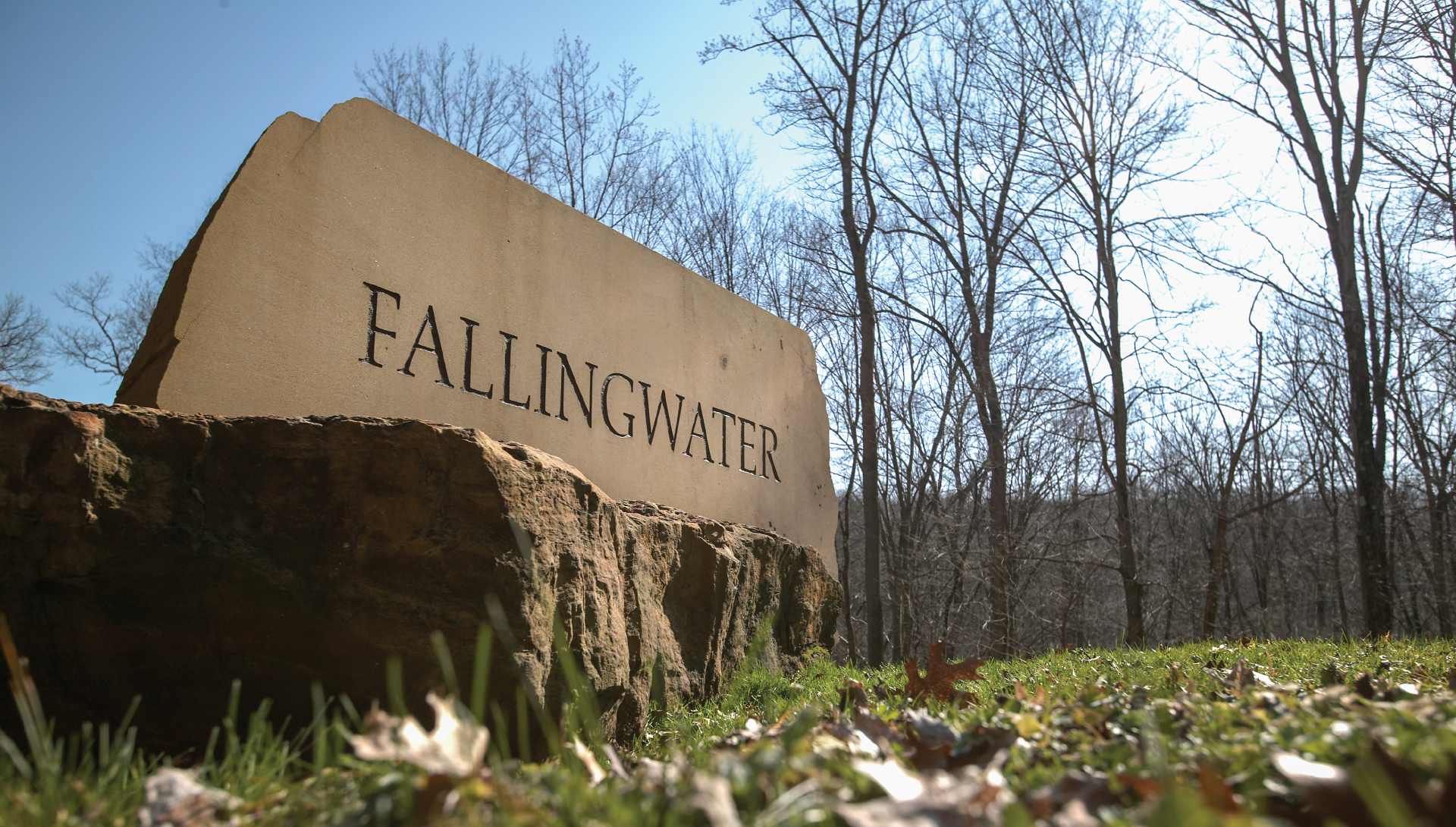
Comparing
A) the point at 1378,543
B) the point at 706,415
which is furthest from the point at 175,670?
the point at 1378,543

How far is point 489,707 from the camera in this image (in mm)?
2619

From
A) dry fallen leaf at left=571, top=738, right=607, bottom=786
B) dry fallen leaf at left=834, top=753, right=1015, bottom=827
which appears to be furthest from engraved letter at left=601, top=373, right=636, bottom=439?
dry fallen leaf at left=834, top=753, right=1015, bottom=827

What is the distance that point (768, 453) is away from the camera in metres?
5.72

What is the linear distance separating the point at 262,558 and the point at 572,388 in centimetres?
187

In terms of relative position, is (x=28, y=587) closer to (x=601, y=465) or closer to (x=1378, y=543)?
(x=601, y=465)

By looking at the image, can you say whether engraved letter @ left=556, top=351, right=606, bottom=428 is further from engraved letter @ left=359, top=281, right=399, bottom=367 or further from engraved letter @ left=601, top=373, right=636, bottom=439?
engraved letter @ left=359, top=281, right=399, bottom=367

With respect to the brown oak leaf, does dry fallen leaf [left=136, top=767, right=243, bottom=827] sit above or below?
above

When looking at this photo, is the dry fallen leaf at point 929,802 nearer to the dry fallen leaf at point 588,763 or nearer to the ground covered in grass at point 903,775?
the ground covered in grass at point 903,775

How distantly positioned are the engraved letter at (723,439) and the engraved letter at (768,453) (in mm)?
406

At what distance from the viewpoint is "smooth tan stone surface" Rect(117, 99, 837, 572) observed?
304 centimetres

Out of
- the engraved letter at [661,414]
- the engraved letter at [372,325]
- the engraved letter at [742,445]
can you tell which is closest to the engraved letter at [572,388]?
the engraved letter at [661,414]

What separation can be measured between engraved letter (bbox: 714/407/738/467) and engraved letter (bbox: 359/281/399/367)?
2.21 metres

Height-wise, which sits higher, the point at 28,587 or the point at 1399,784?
the point at 28,587

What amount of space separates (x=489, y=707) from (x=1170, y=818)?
2.22 meters
